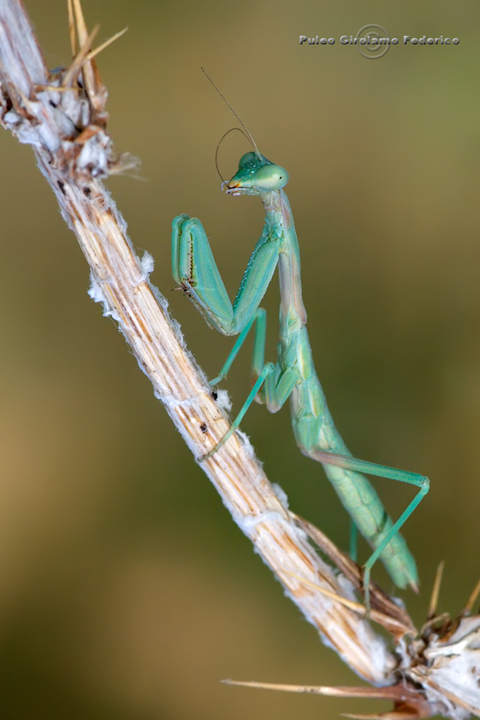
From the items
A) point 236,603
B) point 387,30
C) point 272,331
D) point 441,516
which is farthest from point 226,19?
point 236,603

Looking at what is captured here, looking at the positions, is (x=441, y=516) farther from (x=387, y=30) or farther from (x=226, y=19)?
(x=226, y=19)

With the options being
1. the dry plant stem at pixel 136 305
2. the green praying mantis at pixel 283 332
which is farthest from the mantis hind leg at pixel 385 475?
the dry plant stem at pixel 136 305

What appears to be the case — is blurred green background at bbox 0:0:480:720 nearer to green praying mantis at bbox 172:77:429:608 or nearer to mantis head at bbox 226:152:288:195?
green praying mantis at bbox 172:77:429:608

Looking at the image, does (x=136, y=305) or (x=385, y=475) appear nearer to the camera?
(x=136, y=305)

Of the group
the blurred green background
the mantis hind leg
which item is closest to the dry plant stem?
the mantis hind leg

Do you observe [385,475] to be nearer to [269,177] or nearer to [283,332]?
[283,332]

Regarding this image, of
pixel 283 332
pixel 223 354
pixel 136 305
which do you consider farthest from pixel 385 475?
pixel 136 305

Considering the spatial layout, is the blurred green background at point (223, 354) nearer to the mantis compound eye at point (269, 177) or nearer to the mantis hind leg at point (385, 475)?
the mantis hind leg at point (385, 475)

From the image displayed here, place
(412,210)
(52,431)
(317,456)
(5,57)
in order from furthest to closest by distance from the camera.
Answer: (412,210), (52,431), (317,456), (5,57)
